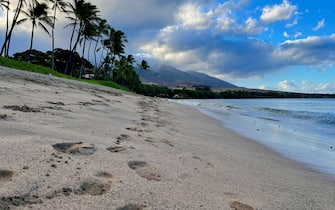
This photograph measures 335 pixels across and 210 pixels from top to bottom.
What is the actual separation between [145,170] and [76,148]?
914 millimetres

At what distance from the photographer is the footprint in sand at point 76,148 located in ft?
11.8

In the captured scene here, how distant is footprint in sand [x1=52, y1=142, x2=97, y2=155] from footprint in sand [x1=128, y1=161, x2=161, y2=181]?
0.56m

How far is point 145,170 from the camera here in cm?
355

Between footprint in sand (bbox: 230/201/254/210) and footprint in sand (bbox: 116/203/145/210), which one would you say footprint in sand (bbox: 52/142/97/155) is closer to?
footprint in sand (bbox: 116/203/145/210)

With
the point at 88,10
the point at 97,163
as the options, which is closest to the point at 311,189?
the point at 97,163

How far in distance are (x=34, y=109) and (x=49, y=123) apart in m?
1.02

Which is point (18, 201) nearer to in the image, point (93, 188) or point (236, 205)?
point (93, 188)

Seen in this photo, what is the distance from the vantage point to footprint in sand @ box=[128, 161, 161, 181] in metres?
3.35

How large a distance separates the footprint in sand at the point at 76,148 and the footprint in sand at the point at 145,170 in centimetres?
56

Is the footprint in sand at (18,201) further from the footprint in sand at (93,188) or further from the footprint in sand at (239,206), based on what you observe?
the footprint in sand at (239,206)

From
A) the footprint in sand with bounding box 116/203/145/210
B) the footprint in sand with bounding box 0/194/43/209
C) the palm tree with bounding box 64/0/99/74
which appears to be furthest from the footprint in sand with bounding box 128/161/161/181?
the palm tree with bounding box 64/0/99/74

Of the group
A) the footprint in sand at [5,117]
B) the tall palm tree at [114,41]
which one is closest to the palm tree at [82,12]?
the tall palm tree at [114,41]

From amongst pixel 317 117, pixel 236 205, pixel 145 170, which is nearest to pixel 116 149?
pixel 145 170

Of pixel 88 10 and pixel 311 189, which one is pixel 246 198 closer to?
pixel 311 189
